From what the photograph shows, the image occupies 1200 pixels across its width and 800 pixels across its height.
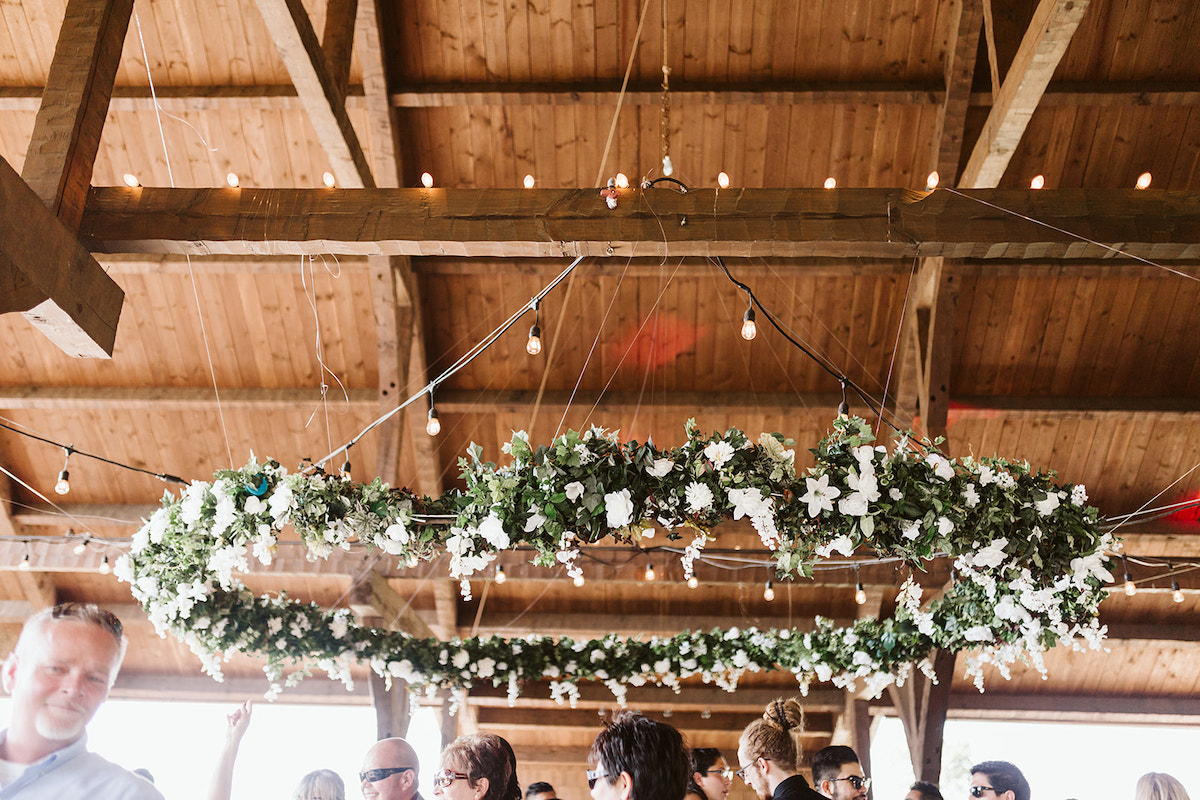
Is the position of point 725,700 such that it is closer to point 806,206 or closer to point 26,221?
point 806,206

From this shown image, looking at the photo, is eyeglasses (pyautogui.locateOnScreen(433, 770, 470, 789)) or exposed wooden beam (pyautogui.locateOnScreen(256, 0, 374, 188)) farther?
exposed wooden beam (pyautogui.locateOnScreen(256, 0, 374, 188))

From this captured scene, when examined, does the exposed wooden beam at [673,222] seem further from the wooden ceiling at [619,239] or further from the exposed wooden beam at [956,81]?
the exposed wooden beam at [956,81]

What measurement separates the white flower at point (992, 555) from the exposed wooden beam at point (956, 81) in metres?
3.08

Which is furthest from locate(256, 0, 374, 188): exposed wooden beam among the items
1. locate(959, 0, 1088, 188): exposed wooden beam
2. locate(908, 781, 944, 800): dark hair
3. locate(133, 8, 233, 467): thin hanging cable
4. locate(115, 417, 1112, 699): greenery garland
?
locate(908, 781, 944, 800): dark hair

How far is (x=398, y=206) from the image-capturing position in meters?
4.31

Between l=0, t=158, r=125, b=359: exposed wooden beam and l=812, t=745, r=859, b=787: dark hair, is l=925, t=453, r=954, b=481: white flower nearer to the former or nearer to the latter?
l=812, t=745, r=859, b=787: dark hair

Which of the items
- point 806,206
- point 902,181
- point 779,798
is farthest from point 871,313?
point 779,798

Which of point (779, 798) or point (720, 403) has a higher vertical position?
point (720, 403)

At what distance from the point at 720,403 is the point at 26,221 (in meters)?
5.52

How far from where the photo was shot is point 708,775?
324cm

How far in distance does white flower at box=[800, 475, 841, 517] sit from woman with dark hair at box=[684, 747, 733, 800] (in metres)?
1.14

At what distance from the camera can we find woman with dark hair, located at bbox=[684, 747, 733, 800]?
10.3 ft

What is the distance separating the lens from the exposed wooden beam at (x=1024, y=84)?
4.42 m

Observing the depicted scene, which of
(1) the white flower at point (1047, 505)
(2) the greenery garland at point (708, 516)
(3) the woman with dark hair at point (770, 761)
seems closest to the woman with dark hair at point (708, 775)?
(3) the woman with dark hair at point (770, 761)
